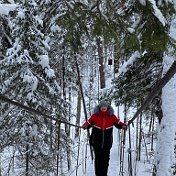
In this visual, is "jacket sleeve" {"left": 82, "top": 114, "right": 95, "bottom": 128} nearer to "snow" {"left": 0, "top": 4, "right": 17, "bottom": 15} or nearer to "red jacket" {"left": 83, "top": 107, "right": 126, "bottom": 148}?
"red jacket" {"left": 83, "top": 107, "right": 126, "bottom": 148}

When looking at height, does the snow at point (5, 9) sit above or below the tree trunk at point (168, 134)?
above

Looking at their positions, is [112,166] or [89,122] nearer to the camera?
[89,122]

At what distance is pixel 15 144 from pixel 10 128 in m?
0.57

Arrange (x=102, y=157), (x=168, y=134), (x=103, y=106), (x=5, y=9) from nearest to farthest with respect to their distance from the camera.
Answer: (x=5, y=9) → (x=168, y=134) → (x=103, y=106) → (x=102, y=157)

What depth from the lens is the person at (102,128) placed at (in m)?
8.54

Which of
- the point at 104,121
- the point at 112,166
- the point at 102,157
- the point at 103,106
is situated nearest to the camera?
the point at 103,106

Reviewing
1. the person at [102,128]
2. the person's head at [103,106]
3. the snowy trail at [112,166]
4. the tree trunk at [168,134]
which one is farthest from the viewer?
the snowy trail at [112,166]

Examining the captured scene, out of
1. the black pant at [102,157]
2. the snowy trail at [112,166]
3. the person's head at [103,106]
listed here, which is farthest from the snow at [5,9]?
the snowy trail at [112,166]

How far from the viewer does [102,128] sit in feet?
28.3

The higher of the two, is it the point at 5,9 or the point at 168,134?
the point at 5,9

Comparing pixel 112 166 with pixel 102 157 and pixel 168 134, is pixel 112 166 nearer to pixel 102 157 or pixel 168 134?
pixel 102 157

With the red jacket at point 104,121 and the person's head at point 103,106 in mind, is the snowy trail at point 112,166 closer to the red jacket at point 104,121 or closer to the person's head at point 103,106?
the red jacket at point 104,121

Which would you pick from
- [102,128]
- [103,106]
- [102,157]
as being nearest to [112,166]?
[102,157]

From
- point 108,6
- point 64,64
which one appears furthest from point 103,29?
point 64,64
